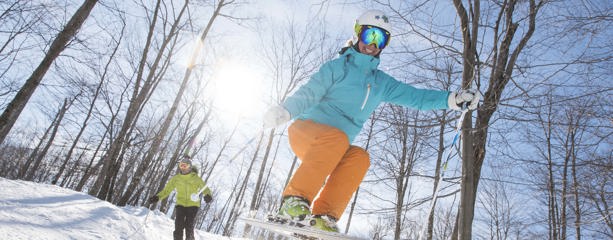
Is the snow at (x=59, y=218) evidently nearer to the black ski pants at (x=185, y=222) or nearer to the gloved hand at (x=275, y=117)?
the black ski pants at (x=185, y=222)

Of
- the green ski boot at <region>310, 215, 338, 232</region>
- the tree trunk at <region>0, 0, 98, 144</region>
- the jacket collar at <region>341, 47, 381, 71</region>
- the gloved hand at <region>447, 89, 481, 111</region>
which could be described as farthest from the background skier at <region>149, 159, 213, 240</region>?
the gloved hand at <region>447, 89, 481, 111</region>

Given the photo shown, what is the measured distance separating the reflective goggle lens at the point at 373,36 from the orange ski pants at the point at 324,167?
0.83 m

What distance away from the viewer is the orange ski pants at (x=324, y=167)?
2.34 metres

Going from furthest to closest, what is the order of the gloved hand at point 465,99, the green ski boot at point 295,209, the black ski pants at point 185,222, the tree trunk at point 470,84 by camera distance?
1. the black ski pants at point 185,222
2. the tree trunk at point 470,84
3. the gloved hand at point 465,99
4. the green ski boot at point 295,209

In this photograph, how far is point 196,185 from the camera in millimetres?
6230

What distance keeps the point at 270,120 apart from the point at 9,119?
6.43 meters

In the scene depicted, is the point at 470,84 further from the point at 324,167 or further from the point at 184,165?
the point at 184,165

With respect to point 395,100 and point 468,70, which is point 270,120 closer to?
point 395,100

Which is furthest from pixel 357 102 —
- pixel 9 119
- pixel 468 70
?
pixel 9 119

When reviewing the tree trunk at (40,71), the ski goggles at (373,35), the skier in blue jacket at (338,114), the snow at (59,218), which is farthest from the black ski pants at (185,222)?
the ski goggles at (373,35)

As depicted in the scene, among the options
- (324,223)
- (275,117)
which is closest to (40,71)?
(275,117)

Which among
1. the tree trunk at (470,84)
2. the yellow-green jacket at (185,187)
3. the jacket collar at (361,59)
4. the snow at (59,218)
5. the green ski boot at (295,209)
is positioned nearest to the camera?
the green ski boot at (295,209)

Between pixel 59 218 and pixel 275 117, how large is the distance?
4052 millimetres

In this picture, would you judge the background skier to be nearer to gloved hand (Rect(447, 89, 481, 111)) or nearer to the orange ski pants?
the orange ski pants
